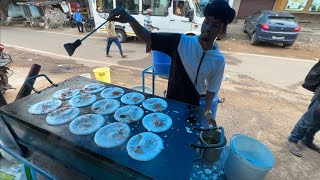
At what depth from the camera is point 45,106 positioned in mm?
1639

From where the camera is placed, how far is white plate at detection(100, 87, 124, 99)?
72.5 inches

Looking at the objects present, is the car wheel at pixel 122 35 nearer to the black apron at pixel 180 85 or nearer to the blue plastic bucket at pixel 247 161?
the black apron at pixel 180 85

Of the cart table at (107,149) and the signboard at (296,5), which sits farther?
the signboard at (296,5)

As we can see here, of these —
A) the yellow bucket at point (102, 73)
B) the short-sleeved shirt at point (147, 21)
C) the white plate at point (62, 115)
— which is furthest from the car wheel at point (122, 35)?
the white plate at point (62, 115)

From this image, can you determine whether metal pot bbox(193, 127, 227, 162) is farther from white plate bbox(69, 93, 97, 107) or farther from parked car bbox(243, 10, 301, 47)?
parked car bbox(243, 10, 301, 47)

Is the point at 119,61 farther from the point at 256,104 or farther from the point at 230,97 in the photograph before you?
the point at 256,104

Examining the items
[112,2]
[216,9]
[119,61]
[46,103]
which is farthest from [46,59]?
[216,9]

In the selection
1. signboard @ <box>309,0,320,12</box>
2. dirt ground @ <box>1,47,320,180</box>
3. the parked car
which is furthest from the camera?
signboard @ <box>309,0,320,12</box>

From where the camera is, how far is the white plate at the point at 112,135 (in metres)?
1.28

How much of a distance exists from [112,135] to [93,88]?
81 cm

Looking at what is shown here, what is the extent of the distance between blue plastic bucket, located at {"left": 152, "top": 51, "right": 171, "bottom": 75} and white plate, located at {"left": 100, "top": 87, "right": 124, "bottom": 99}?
108 centimetres

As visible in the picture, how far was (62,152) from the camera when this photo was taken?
1.52 m

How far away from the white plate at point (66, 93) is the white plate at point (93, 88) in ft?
0.29

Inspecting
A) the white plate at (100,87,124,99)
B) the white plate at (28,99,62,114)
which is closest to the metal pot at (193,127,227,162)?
the white plate at (100,87,124,99)
